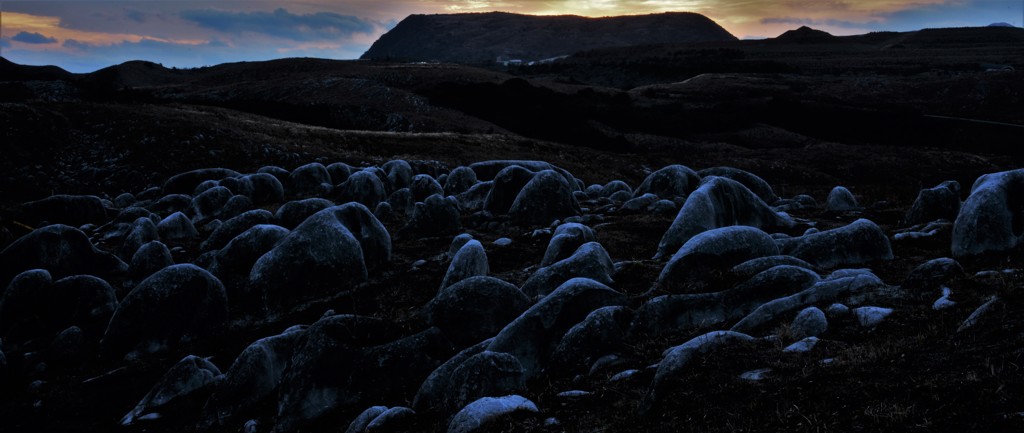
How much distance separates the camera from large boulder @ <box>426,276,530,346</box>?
12.8 m

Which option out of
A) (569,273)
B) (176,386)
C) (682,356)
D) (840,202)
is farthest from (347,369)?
(840,202)

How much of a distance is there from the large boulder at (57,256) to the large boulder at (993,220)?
843 inches

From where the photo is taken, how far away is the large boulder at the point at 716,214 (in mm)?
17453

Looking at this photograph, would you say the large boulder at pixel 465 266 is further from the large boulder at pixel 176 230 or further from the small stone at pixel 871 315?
the large boulder at pixel 176 230

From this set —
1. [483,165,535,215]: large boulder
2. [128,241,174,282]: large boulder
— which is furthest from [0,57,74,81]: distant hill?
[483,165,535,215]: large boulder

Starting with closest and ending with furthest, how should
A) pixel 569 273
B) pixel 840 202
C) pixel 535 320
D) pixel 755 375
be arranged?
pixel 755 375 < pixel 535 320 < pixel 569 273 < pixel 840 202

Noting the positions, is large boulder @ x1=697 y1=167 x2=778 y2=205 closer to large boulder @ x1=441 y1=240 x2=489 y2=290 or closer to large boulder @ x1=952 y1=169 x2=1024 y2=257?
large boulder @ x1=952 y1=169 x2=1024 y2=257

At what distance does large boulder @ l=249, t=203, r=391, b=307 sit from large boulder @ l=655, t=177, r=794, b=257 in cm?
794

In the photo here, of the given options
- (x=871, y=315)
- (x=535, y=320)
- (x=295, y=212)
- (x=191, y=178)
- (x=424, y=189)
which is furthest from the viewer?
(x=191, y=178)

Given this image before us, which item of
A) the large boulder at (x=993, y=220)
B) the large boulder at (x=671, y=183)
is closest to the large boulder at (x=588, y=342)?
the large boulder at (x=993, y=220)

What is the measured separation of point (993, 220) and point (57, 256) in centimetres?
2340

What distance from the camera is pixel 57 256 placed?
19.5 metres

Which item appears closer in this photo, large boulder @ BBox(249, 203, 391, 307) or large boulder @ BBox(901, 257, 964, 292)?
large boulder @ BBox(901, 257, 964, 292)

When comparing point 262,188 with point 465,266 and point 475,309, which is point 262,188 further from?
point 475,309
